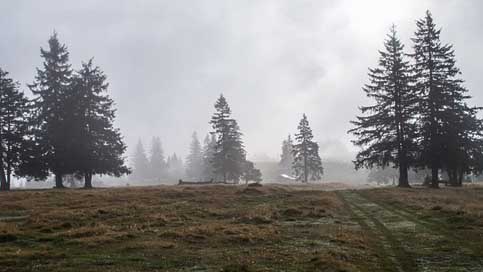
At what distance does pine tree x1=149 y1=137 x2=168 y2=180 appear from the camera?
159000 millimetres

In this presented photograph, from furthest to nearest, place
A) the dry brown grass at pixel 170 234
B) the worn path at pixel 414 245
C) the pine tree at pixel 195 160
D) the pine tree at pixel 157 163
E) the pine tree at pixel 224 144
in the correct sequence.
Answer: the pine tree at pixel 157 163 → the pine tree at pixel 195 160 → the pine tree at pixel 224 144 → the dry brown grass at pixel 170 234 → the worn path at pixel 414 245

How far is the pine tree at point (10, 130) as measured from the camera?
172ft

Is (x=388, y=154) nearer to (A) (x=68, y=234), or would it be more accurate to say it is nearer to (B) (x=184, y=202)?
(B) (x=184, y=202)

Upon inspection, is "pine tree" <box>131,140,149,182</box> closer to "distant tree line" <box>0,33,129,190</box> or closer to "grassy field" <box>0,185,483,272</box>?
"distant tree line" <box>0,33,129,190</box>

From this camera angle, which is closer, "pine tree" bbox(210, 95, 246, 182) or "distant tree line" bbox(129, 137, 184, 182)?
"pine tree" bbox(210, 95, 246, 182)

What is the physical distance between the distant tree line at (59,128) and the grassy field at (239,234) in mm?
16192

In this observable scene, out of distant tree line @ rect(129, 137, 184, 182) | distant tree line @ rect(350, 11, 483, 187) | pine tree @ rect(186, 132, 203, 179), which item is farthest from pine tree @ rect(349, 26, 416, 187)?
distant tree line @ rect(129, 137, 184, 182)

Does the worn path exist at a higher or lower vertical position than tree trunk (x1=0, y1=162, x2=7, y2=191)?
lower

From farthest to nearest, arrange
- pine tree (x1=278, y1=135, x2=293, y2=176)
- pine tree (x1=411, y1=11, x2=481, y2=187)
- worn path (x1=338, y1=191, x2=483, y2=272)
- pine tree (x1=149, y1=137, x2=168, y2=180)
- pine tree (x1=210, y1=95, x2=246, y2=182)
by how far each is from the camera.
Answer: pine tree (x1=149, y1=137, x2=168, y2=180) → pine tree (x1=278, y1=135, x2=293, y2=176) → pine tree (x1=210, y1=95, x2=246, y2=182) → pine tree (x1=411, y1=11, x2=481, y2=187) → worn path (x1=338, y1=191, x2=483, y2=272)

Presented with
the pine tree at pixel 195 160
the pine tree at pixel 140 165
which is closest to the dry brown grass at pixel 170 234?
the pine tree at pixel 195 160

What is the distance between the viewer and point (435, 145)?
1890 inches

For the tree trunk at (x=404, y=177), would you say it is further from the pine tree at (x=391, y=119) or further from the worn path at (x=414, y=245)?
the worn path at (x=414, y=245)

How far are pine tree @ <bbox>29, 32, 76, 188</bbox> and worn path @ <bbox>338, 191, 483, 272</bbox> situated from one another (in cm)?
3879

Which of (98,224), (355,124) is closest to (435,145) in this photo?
(355,124)
